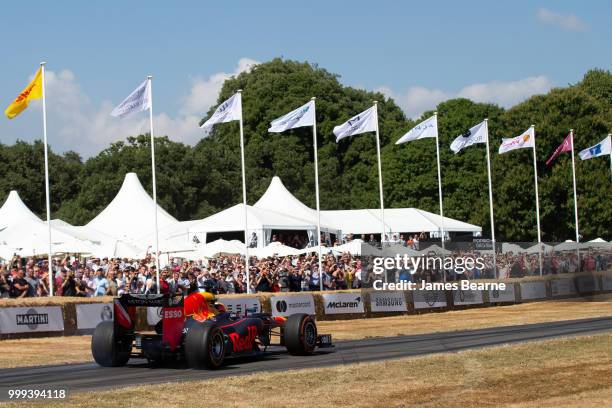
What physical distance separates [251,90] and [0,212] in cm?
4518

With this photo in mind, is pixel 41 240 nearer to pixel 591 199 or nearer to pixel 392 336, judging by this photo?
pixel 392 336

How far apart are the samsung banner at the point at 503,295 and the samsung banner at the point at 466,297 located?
71 cm

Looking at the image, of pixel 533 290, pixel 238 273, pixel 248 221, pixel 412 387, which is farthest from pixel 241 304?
pixel 248 221

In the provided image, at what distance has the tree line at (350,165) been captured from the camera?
233 feet

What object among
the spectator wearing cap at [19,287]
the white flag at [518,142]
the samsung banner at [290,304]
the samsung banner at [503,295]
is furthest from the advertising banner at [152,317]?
the white flag at [518,142]

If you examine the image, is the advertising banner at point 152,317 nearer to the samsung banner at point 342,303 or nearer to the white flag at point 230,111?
the samsung banner at point 342,303

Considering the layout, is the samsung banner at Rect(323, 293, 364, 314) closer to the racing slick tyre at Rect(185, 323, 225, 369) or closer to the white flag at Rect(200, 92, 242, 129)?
the white flag at Rect(200, 92, 242, 129)

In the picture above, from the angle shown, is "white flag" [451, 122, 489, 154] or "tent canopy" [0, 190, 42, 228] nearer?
"white flag" [451, 122, 489, 154]

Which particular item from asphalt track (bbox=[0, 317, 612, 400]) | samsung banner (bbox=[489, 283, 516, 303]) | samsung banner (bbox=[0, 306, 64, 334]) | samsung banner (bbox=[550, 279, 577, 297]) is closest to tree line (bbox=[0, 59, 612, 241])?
samsung banner (bbox=[550, 279, 577, 297])

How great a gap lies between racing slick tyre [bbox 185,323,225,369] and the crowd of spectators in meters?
7.33

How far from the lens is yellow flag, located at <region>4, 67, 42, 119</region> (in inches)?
1144

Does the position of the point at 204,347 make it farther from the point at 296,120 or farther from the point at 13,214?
the point at 13,214

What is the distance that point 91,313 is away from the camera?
93.2 ft

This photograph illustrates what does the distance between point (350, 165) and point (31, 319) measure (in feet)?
217
